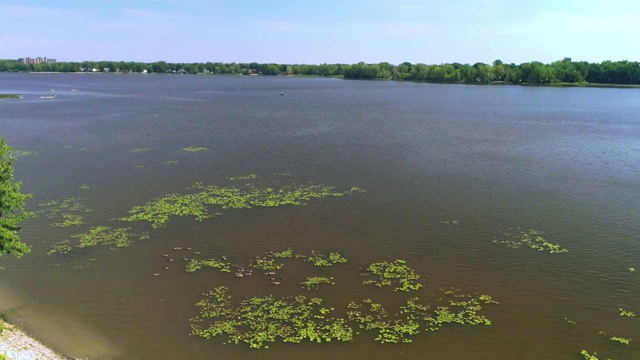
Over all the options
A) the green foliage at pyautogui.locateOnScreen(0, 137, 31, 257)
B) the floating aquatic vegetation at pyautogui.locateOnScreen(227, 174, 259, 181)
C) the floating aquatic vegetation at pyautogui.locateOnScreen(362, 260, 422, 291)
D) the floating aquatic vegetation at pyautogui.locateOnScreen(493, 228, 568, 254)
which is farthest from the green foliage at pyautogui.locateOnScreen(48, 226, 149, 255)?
the floating aquatic vegetation at pyautogui.locateOnScreen(493, 228, 568, 254)

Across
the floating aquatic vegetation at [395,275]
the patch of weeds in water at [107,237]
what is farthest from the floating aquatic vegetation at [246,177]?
the floating aquatic vegetation at [395,275]

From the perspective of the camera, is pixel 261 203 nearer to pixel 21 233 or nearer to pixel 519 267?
pixel 21 233

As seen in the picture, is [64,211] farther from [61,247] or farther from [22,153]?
[22,153]

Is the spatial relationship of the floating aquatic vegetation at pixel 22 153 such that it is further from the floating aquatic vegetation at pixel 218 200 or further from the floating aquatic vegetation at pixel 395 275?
the floating aquatic vegetation at pixel 395 275

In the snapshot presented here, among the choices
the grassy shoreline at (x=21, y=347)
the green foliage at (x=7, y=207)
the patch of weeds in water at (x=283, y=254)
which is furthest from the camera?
the patch of weeds in water at (x=283, y=254)

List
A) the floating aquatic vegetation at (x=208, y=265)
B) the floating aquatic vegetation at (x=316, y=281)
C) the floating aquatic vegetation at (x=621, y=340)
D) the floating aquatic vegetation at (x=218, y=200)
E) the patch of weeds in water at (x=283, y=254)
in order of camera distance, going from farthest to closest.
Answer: the floating aquatic vegetation at (x=218, y=200), the patch of weeds in water at (x=283, y=254), the floating aquatic vegetation at (x=208, y=265), the floating aquatic vegetation at (x=316, y=281), the floating aquatic vegetation at (x=621, y=340)

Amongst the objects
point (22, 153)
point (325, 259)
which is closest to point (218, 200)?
point (325, 259)
